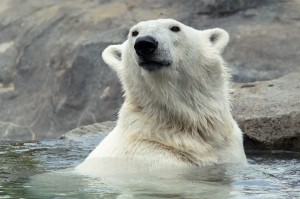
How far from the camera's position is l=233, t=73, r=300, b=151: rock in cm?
690

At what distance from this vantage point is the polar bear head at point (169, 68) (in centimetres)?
530

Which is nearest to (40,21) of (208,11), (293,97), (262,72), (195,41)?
(208,11)

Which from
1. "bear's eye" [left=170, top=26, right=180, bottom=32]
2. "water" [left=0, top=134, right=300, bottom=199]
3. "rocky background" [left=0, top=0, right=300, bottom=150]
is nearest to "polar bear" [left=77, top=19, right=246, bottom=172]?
"bear's eye" [left=170, top=26, right=180, bottom=32]

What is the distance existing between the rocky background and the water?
3973 mm

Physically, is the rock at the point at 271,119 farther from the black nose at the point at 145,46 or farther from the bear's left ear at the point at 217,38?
the black nose at the point at 145,46

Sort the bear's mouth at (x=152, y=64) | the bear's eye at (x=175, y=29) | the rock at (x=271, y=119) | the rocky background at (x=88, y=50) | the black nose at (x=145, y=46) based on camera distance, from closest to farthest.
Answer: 1. the black nose at (x=145, y=46)
2. the bear's mouth at (x=152, y=64)
3. the bear's eye at (x=175, y=29)
4. the rock at (x=271, y=119)
5. the rocky background at (x=88, y=50)

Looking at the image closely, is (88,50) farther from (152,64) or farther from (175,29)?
(152,64)

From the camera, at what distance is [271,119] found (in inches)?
275

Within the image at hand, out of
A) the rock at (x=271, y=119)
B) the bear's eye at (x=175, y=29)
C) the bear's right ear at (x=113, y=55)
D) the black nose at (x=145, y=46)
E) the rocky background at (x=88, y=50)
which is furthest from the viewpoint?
the rocky background at (x=88, y=50)

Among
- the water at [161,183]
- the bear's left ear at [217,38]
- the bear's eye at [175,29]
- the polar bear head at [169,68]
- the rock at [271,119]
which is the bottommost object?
the water at [161,183]

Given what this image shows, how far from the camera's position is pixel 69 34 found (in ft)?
37.3

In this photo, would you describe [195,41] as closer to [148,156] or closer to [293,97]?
[148,156]

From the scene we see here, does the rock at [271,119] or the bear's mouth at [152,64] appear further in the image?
the rock at [271,119]

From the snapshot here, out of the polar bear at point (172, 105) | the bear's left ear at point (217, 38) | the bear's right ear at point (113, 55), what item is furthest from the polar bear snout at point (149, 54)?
the bear's left ear at point (217, 38)
